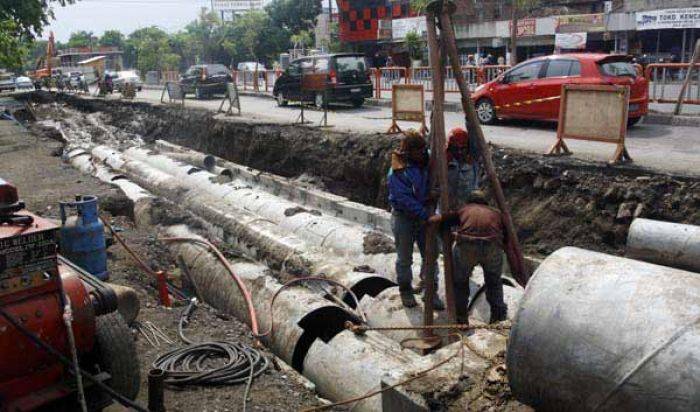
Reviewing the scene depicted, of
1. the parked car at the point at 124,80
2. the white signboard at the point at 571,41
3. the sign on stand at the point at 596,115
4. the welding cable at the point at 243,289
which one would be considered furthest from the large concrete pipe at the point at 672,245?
the parked car at the point at 124,80

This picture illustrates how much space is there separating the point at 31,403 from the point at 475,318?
12.0 ft

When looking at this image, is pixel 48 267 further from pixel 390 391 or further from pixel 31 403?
pixel 390 391

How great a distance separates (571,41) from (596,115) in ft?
65.9

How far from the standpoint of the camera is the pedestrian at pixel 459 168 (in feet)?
18.8

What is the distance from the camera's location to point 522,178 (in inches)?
378

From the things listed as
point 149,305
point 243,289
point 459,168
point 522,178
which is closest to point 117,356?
point 149,305

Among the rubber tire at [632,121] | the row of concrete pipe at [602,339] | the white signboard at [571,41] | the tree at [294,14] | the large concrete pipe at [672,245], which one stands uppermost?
the tree at [294,14]

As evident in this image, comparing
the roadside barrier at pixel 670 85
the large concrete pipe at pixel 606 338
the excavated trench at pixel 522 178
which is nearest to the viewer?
the large concrete pipe at pixel 606 338

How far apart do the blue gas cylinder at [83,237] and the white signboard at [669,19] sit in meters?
25.7

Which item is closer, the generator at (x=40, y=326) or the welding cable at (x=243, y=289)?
the generator at (x=40, y=326)

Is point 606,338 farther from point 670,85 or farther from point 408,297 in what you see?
point 670,85

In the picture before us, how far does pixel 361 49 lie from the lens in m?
42.0

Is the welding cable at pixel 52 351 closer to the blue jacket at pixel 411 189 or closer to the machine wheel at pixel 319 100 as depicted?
the blue jacket at pixel 411 189

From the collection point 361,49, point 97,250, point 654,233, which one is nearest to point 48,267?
point 97,250
